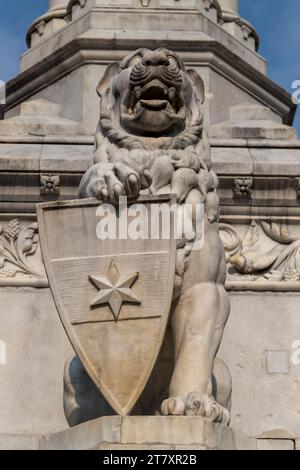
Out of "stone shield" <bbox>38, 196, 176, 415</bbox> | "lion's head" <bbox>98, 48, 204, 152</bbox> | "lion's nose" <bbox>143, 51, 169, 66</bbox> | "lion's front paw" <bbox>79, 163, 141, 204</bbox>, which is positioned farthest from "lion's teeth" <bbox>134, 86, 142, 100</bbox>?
"stone shield" <bbox>38, 196, 176, 415</bbox>

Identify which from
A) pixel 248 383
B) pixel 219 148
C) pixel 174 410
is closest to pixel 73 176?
pixel 219 148

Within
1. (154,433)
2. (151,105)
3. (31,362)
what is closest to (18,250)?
(31,362)

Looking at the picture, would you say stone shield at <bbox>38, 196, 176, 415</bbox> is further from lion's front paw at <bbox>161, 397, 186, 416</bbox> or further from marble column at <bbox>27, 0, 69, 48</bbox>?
marble column at <bbox>27, 0, 69, 48</bbox>

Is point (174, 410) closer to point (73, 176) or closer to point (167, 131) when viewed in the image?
point (167, 131)

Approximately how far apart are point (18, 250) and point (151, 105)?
5.85ft

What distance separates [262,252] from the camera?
11.3m

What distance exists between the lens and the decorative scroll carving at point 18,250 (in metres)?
11.2

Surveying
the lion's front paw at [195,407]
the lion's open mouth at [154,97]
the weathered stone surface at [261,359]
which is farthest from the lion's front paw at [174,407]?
the lion's open mouth at [154,97]

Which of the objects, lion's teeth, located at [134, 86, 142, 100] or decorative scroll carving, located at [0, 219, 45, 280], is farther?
decorative scroll carving, located at [0, 219, 45, 280]

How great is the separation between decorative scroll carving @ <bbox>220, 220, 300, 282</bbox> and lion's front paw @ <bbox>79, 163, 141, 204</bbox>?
1.85m

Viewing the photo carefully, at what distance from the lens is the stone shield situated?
919 cm

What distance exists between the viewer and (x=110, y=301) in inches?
364

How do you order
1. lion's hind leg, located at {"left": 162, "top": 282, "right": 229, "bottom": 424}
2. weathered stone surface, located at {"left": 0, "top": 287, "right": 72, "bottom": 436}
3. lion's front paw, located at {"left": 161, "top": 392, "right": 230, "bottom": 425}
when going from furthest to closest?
weathered stone surface, located at {"left": 0, "top": 287, "right": 72, "bottom": 436} < lion's hind leg, located at {"left": 162, "top": 282, "right": 229, "bottom": 424} < lion's front paw, located at {"left": 161, "top": 392, "right": 230, "bottom": 425}

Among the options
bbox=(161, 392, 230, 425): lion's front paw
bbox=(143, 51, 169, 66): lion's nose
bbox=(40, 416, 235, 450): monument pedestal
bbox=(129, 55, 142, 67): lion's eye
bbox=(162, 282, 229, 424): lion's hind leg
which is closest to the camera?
bbox=(40, 416, 235, 450): monument pedestal
